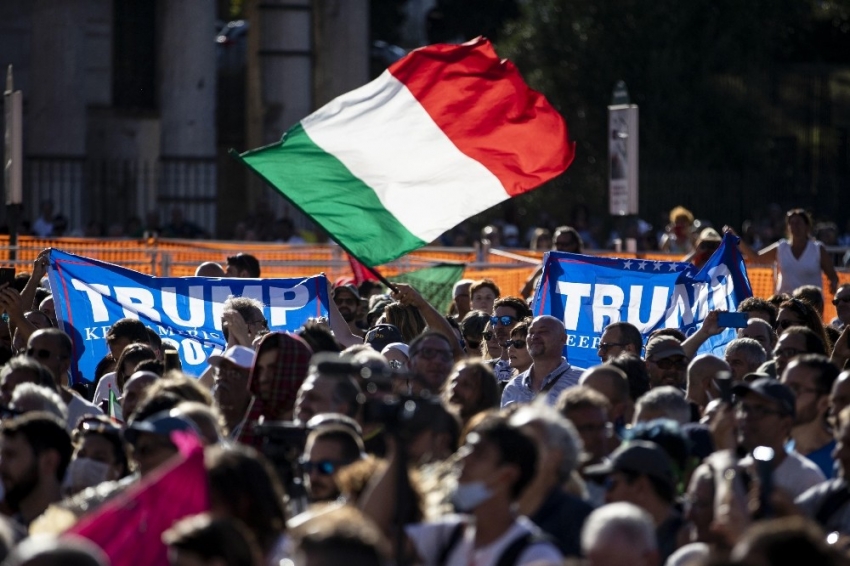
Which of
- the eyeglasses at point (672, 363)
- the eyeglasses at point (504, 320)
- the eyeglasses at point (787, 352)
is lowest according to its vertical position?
the eyeglasses at point (672, 363)

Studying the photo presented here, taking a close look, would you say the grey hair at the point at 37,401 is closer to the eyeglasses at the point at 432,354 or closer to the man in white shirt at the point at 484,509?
the eyeglasses at the point at 432,354

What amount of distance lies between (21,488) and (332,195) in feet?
16.6

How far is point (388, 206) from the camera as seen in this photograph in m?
11.5

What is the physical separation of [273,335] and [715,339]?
4406 mm

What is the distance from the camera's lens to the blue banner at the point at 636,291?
41.1 feet

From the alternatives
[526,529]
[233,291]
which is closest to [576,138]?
[233,291]

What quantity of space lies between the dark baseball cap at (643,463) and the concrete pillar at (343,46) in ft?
92.2

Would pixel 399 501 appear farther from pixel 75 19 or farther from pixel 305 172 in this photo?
pixel 75 19

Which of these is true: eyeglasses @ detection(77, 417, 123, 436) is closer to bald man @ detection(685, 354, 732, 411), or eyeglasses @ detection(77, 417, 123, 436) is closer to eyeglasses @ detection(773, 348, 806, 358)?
bald man @ detection(685, 354, 732, 411)

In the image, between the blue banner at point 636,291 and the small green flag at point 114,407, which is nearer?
the small green flag at point 114,407

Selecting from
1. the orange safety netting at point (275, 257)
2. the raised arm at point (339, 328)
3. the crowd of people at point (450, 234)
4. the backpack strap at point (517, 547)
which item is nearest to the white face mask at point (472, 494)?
the backpack strap at point (517, 547)

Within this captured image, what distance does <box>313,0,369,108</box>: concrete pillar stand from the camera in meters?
34.3

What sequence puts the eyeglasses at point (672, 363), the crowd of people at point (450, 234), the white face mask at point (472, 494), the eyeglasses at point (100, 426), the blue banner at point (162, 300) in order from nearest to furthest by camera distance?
1. the white face mask at point (472, 494)
2. the eyeglasses at point (100, 426)
3. the eyeglasses at point (672, 363)
4. the blue banner at point (162, 300)
5. the crowd of people at point (450, 234)

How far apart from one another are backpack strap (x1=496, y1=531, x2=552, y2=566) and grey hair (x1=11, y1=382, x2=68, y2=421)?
105 inches
